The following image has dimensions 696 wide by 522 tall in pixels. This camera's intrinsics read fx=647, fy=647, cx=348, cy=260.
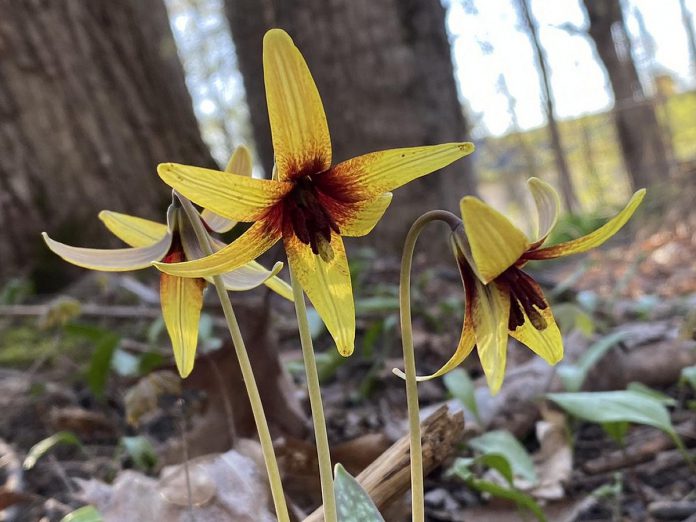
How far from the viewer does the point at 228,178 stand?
83cm

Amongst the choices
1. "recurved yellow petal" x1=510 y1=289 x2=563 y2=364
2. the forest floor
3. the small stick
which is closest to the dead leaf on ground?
the forest floor

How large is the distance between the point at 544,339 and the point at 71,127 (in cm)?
295

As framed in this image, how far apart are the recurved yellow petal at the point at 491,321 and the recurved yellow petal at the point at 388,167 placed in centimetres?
20

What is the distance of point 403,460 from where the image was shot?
3.80 ft

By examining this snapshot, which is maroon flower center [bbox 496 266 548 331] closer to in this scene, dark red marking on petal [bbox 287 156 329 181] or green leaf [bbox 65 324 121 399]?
dark red marking on petal [bbox 287 156 329 181]

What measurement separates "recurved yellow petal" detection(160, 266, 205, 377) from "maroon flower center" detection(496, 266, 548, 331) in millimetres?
487

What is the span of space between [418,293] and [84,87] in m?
1.99

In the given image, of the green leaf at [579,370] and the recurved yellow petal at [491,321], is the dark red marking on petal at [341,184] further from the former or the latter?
the green leaf at [579,370]

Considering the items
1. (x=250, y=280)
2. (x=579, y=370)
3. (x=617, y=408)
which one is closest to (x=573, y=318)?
(x=579, y=370)

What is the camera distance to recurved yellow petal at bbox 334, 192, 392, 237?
36.4 inches

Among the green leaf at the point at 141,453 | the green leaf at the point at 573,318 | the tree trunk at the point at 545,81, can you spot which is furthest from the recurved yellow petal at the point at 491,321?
the tree trunk at the point at 545,81

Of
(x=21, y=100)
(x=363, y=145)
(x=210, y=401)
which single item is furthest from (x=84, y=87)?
(x=210, y=401)

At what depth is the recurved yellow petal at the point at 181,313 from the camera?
1.04m

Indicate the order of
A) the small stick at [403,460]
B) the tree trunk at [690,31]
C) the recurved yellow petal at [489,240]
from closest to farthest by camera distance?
the recurved yellow petal at [489,240] → the small stick at [403,460] → the tree trunk at [690,31]
